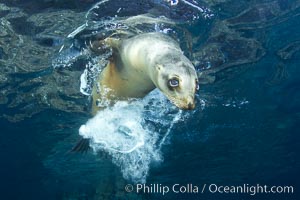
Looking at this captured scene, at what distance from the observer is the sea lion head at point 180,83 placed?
3801mm

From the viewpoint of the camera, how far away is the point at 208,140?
22.0 meters

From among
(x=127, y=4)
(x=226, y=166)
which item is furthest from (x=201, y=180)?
(x=127, y=4)

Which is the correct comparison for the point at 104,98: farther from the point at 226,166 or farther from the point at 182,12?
the point at 226,166

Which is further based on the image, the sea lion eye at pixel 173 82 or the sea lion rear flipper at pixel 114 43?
the sea lion rear flipper at pixel 114 43

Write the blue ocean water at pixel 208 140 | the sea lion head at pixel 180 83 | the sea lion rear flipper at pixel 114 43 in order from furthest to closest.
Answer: the blue ocean water at pixel 208 140
the sea lion rear flipper at pixel 114 43
the sea lion head at pixel 180 83

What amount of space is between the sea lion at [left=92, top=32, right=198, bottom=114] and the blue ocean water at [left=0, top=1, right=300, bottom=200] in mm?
4058

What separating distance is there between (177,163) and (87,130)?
17.1m

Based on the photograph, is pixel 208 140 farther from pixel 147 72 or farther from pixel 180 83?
pixel 180 83

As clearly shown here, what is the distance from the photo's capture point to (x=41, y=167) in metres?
27.1

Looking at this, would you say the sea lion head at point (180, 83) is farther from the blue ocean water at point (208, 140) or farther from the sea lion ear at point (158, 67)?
the blue ocean water at point (208, 140)

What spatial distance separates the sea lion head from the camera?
3.80 m

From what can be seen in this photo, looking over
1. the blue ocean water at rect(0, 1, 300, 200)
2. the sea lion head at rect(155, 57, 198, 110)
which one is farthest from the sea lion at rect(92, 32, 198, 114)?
the blue ocean water at rect(0, 1, 300, 200)

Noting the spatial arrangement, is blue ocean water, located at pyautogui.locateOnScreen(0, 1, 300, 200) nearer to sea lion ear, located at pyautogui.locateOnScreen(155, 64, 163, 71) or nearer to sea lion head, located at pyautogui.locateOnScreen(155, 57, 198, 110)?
sea lion ear, located at pyautogui.locateOnScreen(155, 64, 163, 71)

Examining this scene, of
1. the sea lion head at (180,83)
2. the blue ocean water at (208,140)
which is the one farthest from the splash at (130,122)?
the sea lion head at (180,83)
